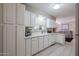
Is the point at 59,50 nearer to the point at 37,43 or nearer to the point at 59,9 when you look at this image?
the point at 37,43

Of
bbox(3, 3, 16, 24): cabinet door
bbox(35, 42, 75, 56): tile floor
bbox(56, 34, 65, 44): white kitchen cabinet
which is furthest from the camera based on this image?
bbox(56, 34, 65, 44): white kitchen cabinet

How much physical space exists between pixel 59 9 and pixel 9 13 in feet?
2.98

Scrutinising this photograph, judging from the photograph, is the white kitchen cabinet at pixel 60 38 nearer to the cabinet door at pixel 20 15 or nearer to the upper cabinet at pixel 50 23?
the upper cabinet at pixel 50 23

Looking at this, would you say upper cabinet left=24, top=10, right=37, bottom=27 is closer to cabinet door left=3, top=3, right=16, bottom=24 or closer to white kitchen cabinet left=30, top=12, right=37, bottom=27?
white kitchen cabinet left=30, top=12, right=37, bottom=27

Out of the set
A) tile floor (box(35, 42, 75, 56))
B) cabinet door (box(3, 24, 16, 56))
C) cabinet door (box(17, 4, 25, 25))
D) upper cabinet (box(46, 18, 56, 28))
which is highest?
cabinet door (box(17, 4, 25, 25))

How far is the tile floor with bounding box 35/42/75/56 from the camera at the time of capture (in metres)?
1.51

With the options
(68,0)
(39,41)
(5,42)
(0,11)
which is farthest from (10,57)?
(68,0)

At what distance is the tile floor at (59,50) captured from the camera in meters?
1.51

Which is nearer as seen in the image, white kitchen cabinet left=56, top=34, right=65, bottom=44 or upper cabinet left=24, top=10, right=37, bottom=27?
upper cabinet left=24, top=10, right=37, bottom=27

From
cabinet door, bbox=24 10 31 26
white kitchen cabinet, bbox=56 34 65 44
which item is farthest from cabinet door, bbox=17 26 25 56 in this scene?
white kitchen cabinet, bbox=56 34 65 44

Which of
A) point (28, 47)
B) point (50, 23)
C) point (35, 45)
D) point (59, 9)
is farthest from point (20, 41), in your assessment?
point (59, 9)

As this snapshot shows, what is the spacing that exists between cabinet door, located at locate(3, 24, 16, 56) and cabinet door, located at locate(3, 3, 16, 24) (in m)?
0.09

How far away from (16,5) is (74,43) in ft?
4.06

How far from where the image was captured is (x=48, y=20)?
1.61 metres
